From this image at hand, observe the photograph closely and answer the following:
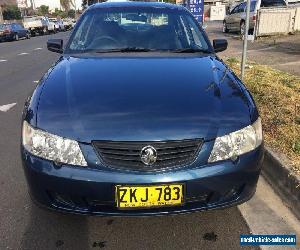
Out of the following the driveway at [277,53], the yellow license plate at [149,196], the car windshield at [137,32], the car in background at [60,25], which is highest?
the car windshield at [137,32]

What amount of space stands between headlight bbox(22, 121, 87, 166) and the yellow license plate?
32 centimetres

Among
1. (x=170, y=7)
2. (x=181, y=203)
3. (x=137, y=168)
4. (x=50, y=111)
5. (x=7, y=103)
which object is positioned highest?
(x=170, y=7)

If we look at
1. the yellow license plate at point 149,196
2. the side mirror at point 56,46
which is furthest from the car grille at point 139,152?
the side mirror at point 56,46

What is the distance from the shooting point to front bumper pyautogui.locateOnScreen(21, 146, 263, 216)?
8.01ft

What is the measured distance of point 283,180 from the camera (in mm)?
3506

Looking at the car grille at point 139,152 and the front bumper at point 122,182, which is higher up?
the car grille at point 139,152

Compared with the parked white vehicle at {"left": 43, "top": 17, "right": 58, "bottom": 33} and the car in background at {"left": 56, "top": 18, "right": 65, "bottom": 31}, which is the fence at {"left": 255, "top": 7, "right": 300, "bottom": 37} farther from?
the car in background at {"left": 56, "top": 18, "right": 65, "bottom": 31}

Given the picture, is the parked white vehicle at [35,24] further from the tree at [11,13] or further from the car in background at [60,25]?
the tree at [11,13]

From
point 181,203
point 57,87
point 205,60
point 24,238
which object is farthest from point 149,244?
point 205,60

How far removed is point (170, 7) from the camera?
467 cm

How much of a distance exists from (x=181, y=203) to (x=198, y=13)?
13.3 meters

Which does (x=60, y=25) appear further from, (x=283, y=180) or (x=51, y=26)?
(x=283, y=180)

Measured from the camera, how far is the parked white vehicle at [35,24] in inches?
1435

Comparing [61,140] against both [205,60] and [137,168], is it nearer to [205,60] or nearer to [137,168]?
[137,168]
